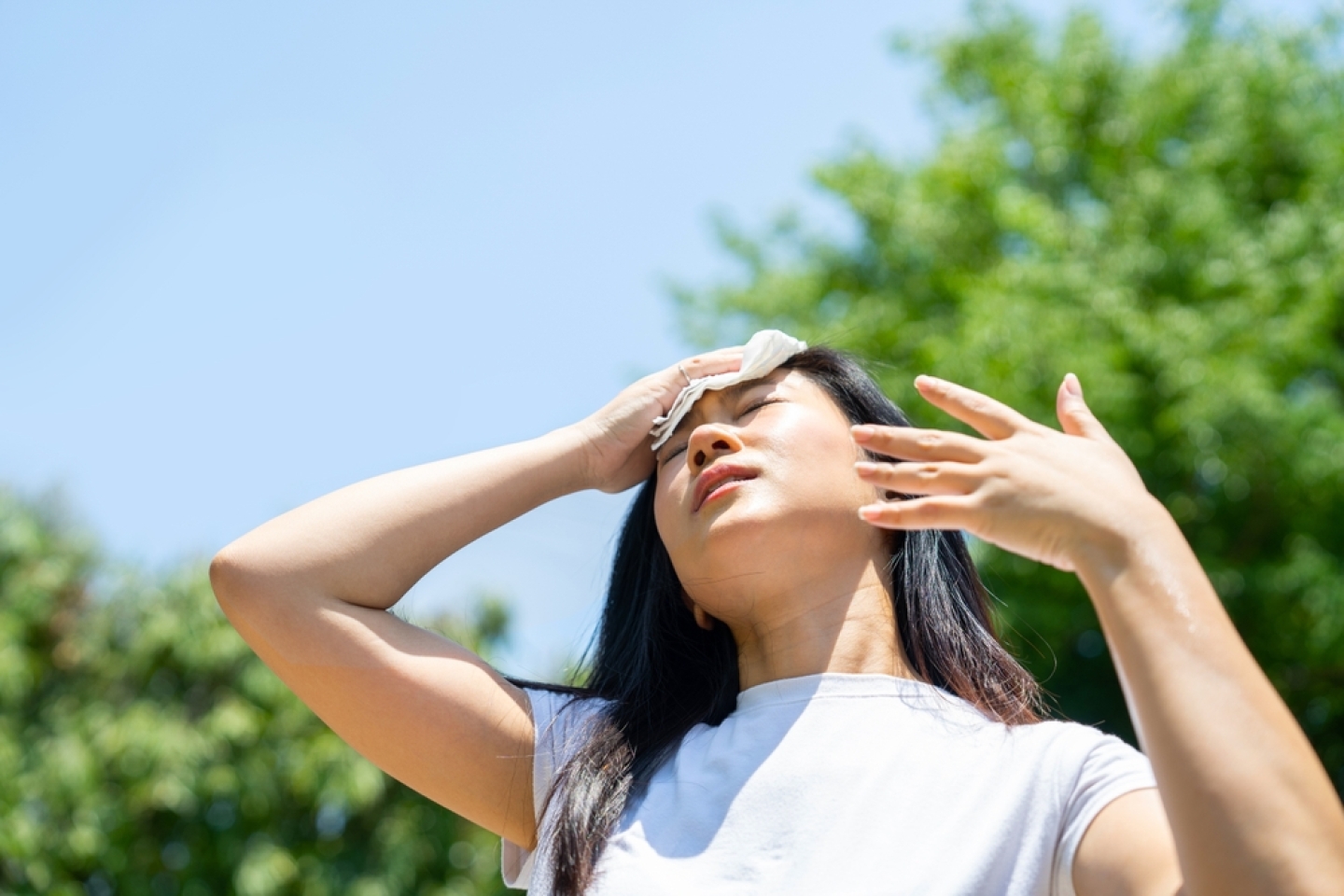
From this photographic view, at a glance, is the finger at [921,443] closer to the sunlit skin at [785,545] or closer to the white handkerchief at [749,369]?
the sunlit skin at [785,545]

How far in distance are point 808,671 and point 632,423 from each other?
643 millimetres

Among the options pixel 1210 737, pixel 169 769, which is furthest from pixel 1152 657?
pixel 169 769

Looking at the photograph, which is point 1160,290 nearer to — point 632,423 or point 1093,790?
point 632,423

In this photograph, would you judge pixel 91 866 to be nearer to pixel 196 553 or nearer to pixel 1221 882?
pixel 196 553

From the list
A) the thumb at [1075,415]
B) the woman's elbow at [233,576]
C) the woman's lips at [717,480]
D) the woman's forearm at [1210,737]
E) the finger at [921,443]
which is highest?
the finger at [921,443]

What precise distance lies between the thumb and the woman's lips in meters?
0.63

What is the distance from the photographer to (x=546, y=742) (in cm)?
208

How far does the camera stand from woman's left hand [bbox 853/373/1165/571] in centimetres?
134

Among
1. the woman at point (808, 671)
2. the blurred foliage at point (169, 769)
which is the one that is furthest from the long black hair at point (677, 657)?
the blurred foliage at point (169, 769)

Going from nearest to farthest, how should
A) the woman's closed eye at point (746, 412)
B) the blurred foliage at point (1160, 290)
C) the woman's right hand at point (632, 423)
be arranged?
1. the woman's closed eye at point (746, 412)
2. the woman's right hand at point (632, 423)
3. the blurred foliage at point (1160, 290)

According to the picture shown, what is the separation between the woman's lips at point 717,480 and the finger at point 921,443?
0.61 meters

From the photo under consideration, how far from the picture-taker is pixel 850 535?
6.99 feet

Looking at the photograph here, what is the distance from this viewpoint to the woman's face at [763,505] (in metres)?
2.04

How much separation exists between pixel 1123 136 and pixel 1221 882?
8514 mm
